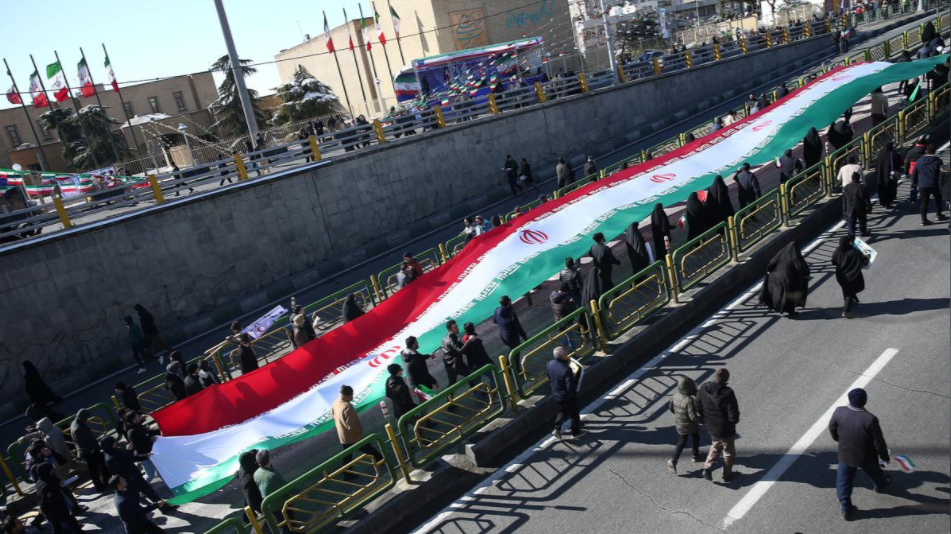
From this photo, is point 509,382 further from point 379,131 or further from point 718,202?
point 379,131

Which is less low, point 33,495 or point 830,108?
point 830,108

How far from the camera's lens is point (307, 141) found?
68.6 feet

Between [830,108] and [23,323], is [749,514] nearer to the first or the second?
[830,108]

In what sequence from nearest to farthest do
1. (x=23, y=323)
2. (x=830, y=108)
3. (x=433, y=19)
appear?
(x=23, y=323) < (x=830, y=108) < (x=433, y=19)

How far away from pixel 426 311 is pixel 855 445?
7007mm

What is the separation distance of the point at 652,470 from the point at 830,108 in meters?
14.0

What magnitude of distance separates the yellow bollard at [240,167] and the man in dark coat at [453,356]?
1226cm

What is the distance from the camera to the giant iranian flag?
888 centimetres

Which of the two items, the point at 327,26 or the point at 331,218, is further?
the point at 327,26

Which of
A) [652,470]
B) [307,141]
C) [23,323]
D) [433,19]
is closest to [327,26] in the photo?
[433,19]

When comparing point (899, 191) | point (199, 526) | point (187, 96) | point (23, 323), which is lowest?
point (199, 526)

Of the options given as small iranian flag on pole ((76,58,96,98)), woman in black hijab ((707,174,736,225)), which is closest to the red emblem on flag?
woman in black hijab ((707,174,736,225))

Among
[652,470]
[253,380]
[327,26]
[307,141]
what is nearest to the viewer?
[652,470]

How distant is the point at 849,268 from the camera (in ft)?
31.9
